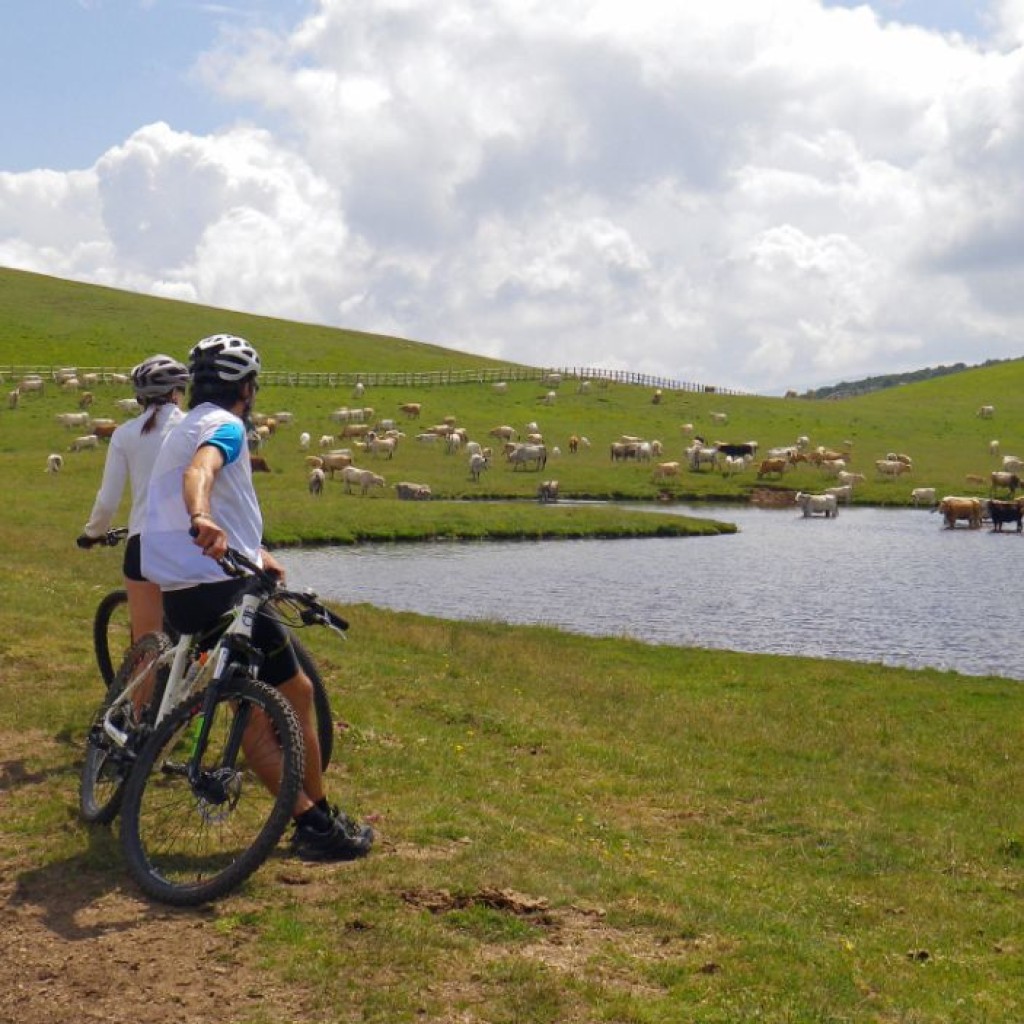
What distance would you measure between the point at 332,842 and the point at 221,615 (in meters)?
1.74

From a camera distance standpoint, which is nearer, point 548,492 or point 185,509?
point 185,509

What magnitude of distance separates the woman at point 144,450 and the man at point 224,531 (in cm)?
185

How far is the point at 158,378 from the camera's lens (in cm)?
982

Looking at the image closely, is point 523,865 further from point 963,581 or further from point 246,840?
point 963,581

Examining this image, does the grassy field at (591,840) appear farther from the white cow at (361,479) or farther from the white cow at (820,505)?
the white cow at (820,505)

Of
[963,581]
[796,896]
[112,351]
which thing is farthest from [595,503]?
[112,351]

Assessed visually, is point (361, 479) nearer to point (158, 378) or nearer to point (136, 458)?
point (136, 458)

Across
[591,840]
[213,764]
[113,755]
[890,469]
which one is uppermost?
[890,469]

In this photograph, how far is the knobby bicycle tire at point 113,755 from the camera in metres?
8.70

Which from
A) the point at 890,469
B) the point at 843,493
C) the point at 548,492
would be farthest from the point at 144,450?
the point at 890,469

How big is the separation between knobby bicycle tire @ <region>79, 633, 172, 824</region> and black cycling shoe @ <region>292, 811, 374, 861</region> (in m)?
1.45

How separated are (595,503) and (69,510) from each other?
1053 inches

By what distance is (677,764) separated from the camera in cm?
1437

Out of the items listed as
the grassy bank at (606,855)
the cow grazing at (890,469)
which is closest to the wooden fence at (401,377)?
the cow grazing at (890,469)
